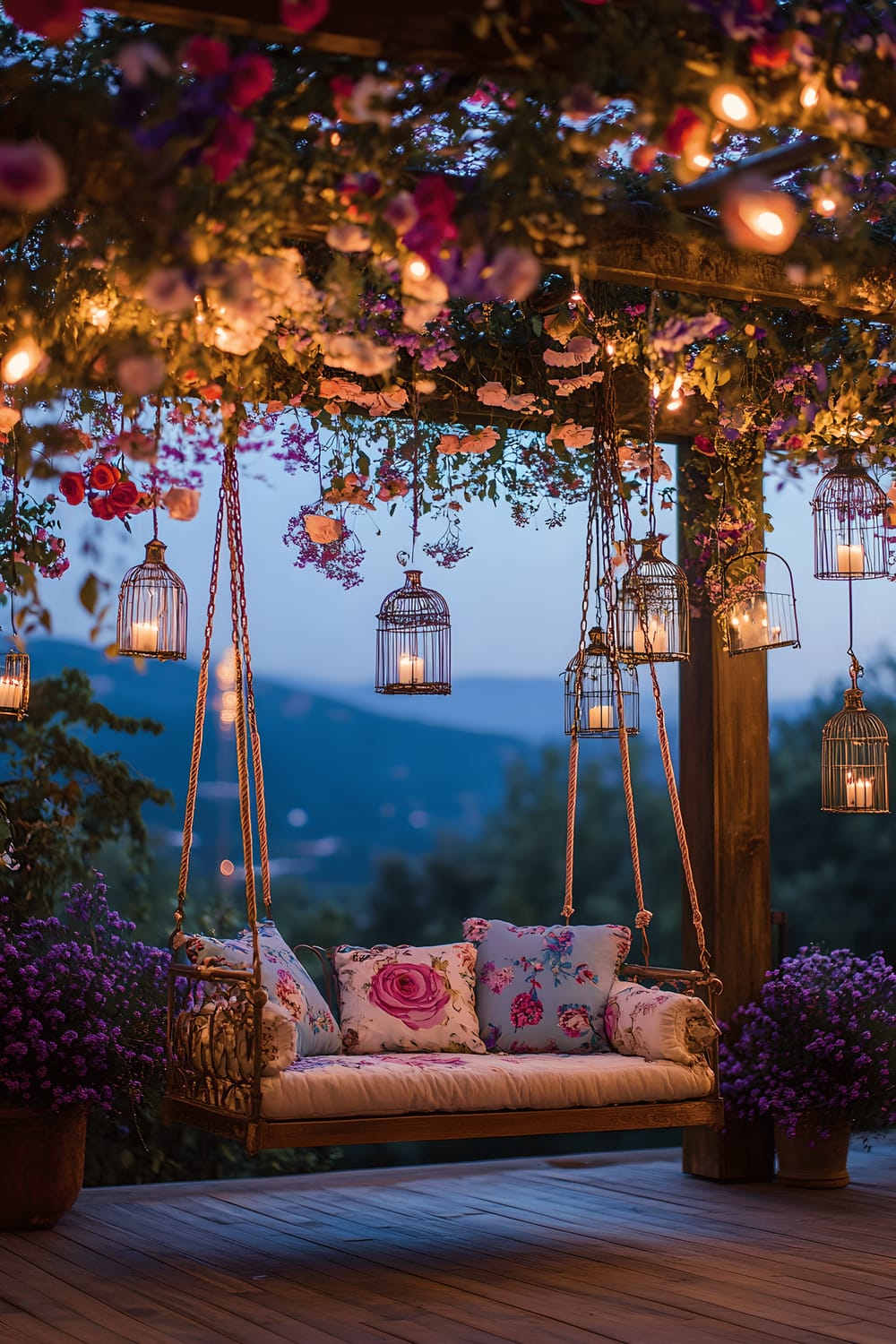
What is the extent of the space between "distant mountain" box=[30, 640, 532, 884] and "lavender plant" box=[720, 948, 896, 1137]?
3.62 m

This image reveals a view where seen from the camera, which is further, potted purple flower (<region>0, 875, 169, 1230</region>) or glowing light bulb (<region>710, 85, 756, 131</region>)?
potted purple flower (<region>0, 875, 169, 1230</region>)

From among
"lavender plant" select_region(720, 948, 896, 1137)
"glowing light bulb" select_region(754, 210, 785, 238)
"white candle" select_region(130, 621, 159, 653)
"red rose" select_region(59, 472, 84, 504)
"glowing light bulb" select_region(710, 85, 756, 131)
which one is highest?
"glowing light bulb" select_region(710, 85, 756, 131)

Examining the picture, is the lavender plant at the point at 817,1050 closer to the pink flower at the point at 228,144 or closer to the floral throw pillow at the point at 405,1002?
the floral throw pillow at the point at 405,1002

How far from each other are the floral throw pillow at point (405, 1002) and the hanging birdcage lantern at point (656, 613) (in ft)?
3.85

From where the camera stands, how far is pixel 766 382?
194 inches

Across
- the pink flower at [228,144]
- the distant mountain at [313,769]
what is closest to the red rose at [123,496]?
the pink flower at [228,144]

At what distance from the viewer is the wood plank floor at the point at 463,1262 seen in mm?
3646

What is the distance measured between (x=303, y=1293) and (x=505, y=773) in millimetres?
7198

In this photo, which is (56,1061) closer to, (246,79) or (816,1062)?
(816,1062)

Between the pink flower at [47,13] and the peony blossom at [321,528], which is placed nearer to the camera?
the pink flower at [47,13]

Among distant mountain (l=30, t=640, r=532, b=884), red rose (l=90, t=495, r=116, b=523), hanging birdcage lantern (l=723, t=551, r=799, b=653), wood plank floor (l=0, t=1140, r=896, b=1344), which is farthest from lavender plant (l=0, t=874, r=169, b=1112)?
distant mountain (l=30, t=640, r=532, b=884)

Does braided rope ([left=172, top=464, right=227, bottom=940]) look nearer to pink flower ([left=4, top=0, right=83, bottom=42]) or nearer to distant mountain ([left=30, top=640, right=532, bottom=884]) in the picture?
pink flower ([left=4, top=0, right=83, bottom=42])

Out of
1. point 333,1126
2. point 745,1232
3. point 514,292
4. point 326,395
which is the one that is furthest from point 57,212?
point 745,1232

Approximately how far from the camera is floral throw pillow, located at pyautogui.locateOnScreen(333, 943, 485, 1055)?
4.85m
